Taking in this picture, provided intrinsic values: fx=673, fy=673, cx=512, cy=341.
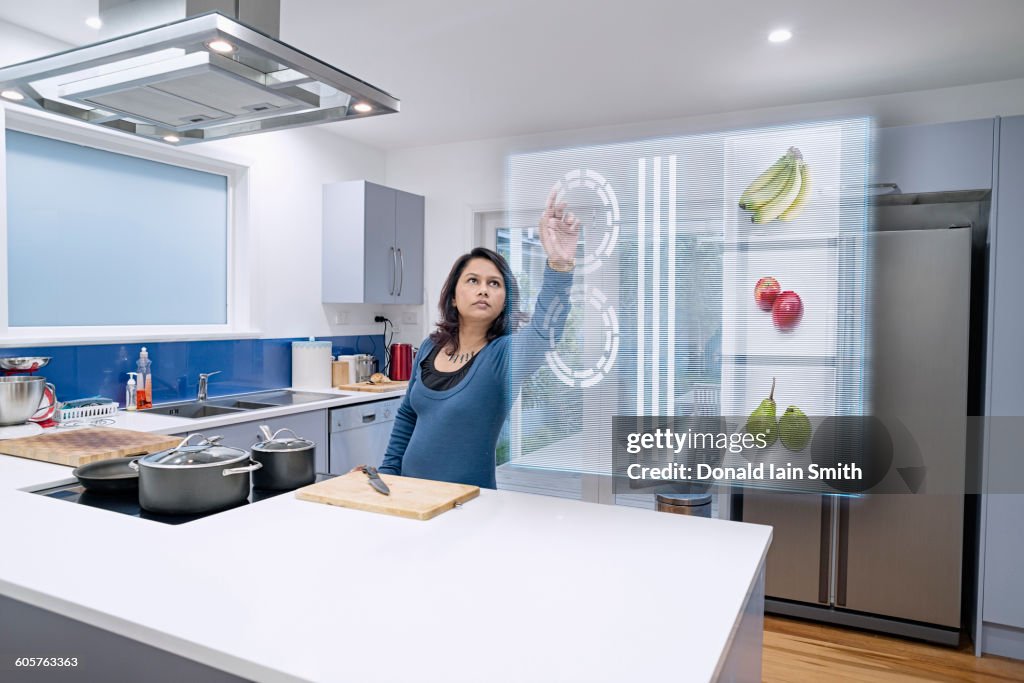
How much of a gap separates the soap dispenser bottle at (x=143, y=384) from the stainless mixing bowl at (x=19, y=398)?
576mm

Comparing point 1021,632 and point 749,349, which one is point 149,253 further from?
point 1021,632

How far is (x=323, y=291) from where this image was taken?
391 cm

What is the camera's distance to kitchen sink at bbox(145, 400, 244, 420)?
9.74ft

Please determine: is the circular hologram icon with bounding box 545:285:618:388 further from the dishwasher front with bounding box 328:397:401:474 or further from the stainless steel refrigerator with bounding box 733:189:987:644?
the dishwasher front with bounding box 328:397:401:474

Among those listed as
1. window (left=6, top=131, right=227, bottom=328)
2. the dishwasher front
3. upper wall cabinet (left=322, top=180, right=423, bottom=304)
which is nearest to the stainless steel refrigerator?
the dishwasher front

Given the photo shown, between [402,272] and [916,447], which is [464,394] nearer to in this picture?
[916,447]

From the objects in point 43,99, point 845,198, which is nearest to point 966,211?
point 845,198

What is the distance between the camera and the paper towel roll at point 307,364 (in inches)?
145

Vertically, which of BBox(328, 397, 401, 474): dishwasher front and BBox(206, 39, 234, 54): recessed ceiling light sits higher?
BBox(206, 39, 234, 54): recessed ceiling light

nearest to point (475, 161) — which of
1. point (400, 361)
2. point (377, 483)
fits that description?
point (400, 361)

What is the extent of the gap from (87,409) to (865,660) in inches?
119

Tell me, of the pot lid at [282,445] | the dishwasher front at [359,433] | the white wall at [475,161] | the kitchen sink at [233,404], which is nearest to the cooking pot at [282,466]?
the pot lid at [282,445]

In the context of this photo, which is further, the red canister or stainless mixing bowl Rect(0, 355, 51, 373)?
the red canister

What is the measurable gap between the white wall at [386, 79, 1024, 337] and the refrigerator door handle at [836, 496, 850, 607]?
1.74 metres
